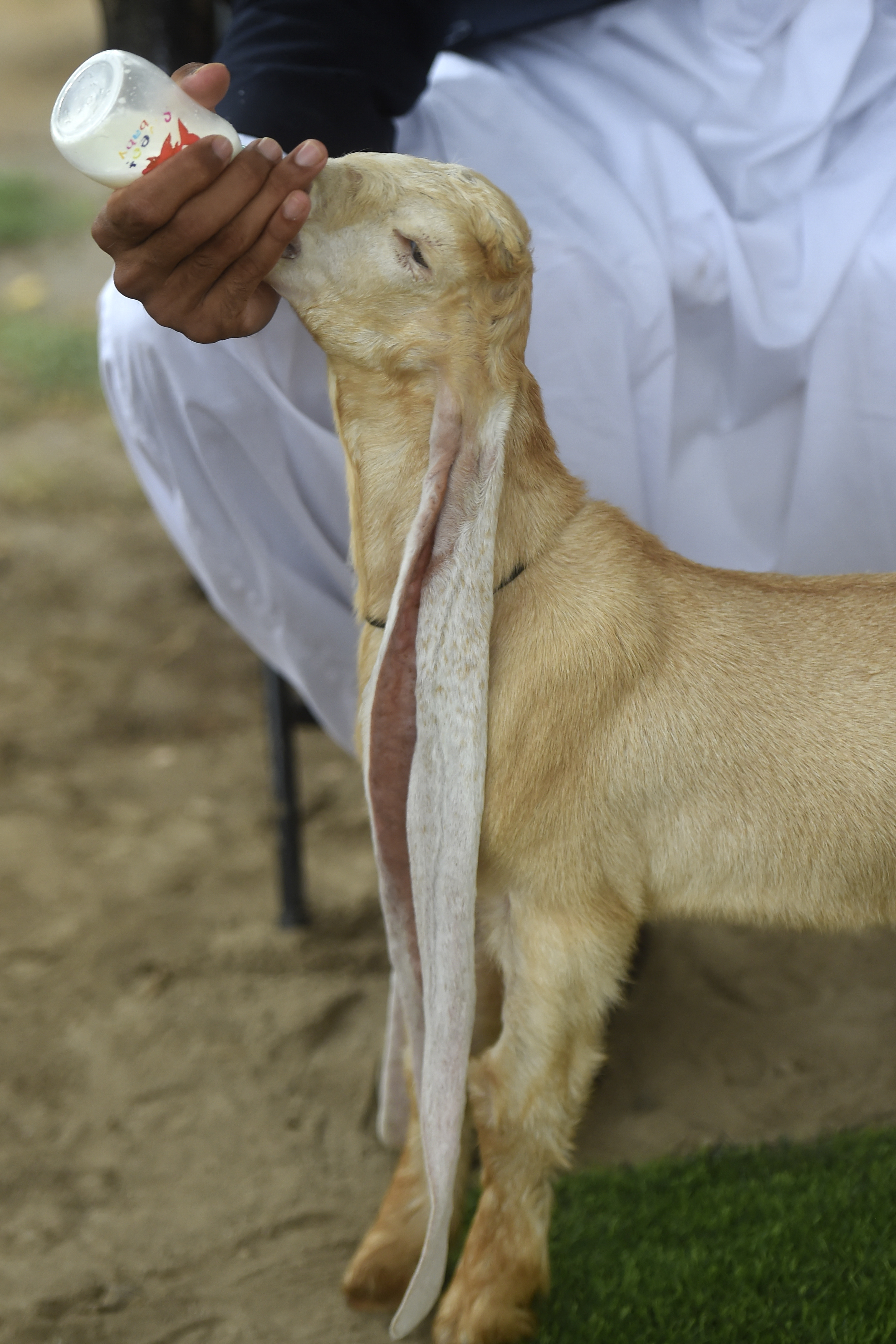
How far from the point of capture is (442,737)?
4.75ft

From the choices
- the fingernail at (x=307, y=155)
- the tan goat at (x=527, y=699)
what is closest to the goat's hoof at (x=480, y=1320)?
the tan goat at (x=527, y=699)

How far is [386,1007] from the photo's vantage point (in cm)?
240

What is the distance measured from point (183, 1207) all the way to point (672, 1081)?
820mm

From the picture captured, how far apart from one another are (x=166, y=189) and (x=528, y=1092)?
107cm

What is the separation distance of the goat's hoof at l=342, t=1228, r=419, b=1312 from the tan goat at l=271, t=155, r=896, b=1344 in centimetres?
22

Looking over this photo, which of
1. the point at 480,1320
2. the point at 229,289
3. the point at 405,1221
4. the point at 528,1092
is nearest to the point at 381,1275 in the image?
the point at 405,1221

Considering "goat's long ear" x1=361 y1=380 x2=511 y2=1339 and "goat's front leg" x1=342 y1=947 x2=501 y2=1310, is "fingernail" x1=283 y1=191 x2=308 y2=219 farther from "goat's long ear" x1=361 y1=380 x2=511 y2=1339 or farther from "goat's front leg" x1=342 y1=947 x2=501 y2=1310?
"goat's front leg" x1=342 y1=947 x2=501 y2=1310

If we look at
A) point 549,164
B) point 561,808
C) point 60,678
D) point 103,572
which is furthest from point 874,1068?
point 103,572

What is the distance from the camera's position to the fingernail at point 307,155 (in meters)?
1.32

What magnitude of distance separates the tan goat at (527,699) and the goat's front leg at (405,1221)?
202mm

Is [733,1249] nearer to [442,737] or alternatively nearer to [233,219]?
[442,737]

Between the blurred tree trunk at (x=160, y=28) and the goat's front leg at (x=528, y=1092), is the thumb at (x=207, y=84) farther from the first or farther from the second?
the blurred tree trunk at (x=160, y=28)

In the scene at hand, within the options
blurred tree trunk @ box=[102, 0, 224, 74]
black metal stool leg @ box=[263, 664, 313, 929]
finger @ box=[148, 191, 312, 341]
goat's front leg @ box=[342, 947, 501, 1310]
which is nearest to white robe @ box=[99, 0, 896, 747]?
black metal stool leg @ box=[263, 664, 313, 929]

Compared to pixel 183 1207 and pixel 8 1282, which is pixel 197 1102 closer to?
pixel 183 1207
